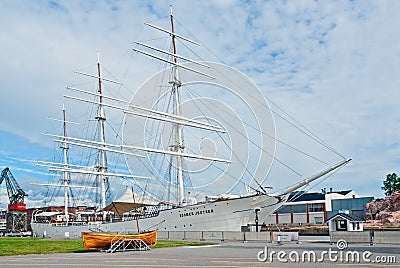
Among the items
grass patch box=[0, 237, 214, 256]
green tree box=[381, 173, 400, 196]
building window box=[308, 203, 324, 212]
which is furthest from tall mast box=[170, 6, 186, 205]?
green tree box=[381, 173, 400, 196]

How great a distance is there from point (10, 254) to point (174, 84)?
38.9 metres

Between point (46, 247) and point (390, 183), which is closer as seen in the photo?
point (46, 247)

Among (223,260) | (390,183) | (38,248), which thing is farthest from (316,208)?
(223,260)

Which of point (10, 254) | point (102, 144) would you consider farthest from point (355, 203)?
point (10, 254)

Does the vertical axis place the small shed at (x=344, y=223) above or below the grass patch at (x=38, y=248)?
above

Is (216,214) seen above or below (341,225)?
above

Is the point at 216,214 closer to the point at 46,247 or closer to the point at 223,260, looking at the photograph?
the point at 46,247

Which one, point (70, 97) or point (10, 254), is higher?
point (70, 97)

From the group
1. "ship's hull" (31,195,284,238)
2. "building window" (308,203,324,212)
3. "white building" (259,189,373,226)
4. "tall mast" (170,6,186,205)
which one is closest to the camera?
"ship's hull" (31,195,284,238)

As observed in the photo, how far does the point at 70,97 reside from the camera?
A: 2817 inches

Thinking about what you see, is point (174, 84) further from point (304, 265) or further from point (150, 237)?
point (304, 265)

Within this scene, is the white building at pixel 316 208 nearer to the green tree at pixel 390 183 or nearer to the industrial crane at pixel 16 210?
the green tree at pixel 390 183

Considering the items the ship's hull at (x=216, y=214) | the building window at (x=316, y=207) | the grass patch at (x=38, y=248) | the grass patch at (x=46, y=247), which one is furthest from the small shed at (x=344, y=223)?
the building window at (x=316, y=207)

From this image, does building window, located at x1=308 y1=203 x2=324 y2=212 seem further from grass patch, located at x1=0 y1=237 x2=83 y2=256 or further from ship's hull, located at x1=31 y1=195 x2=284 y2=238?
grass patch, located at x1=0 y1=237 x2=83 y2=256
